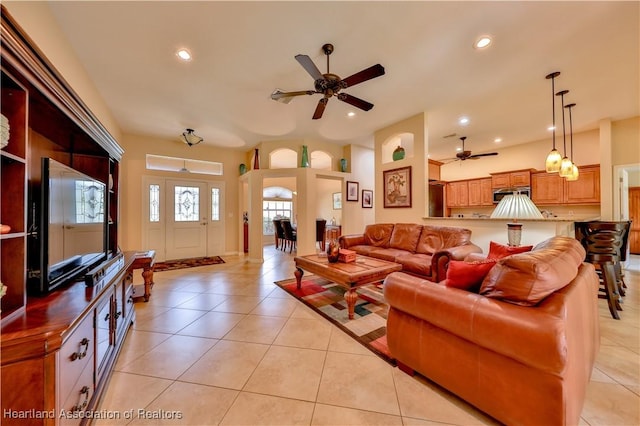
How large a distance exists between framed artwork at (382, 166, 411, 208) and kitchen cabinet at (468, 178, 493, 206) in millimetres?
3507

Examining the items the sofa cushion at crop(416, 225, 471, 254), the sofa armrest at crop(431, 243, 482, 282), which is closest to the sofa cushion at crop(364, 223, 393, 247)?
the sofa cushion at crop(416, 225, 471, 254)

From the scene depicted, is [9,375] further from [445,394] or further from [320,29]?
[320,29]

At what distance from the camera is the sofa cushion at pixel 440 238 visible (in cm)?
339

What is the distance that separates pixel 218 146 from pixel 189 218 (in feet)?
6.35

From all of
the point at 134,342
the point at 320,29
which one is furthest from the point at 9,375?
the point at 320,29

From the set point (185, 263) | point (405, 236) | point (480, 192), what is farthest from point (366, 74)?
point (480, 192)

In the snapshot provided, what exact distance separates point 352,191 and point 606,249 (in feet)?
13.7

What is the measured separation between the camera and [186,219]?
577 centimetres

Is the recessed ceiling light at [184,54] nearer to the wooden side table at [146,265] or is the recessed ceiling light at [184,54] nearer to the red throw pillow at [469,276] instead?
the wooden side table at [146,265]

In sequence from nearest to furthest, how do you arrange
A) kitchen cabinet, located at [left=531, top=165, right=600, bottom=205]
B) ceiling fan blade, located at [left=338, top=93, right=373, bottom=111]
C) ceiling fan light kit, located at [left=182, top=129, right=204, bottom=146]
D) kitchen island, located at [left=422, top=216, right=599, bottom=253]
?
ceiling fan blade, located at [left=338, top=93, right=373, bottom=111], kitchen island, located at [left=422, top=216, right=599, bottom=253], ceiling fan light kit, located at [left=182, top=129, right=204, bottom=146], kitchen cabinet, located at [left=531, top=165, right=600, bottom=205]

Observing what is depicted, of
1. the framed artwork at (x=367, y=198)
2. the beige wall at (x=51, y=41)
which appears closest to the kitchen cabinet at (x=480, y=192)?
the framed artwork at (x=367, y=198)

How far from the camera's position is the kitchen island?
9.31 feet

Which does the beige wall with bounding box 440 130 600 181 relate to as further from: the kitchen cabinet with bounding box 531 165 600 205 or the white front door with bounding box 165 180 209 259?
the white front door with bounding box 165 180 209 259

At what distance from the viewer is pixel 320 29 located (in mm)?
2195
